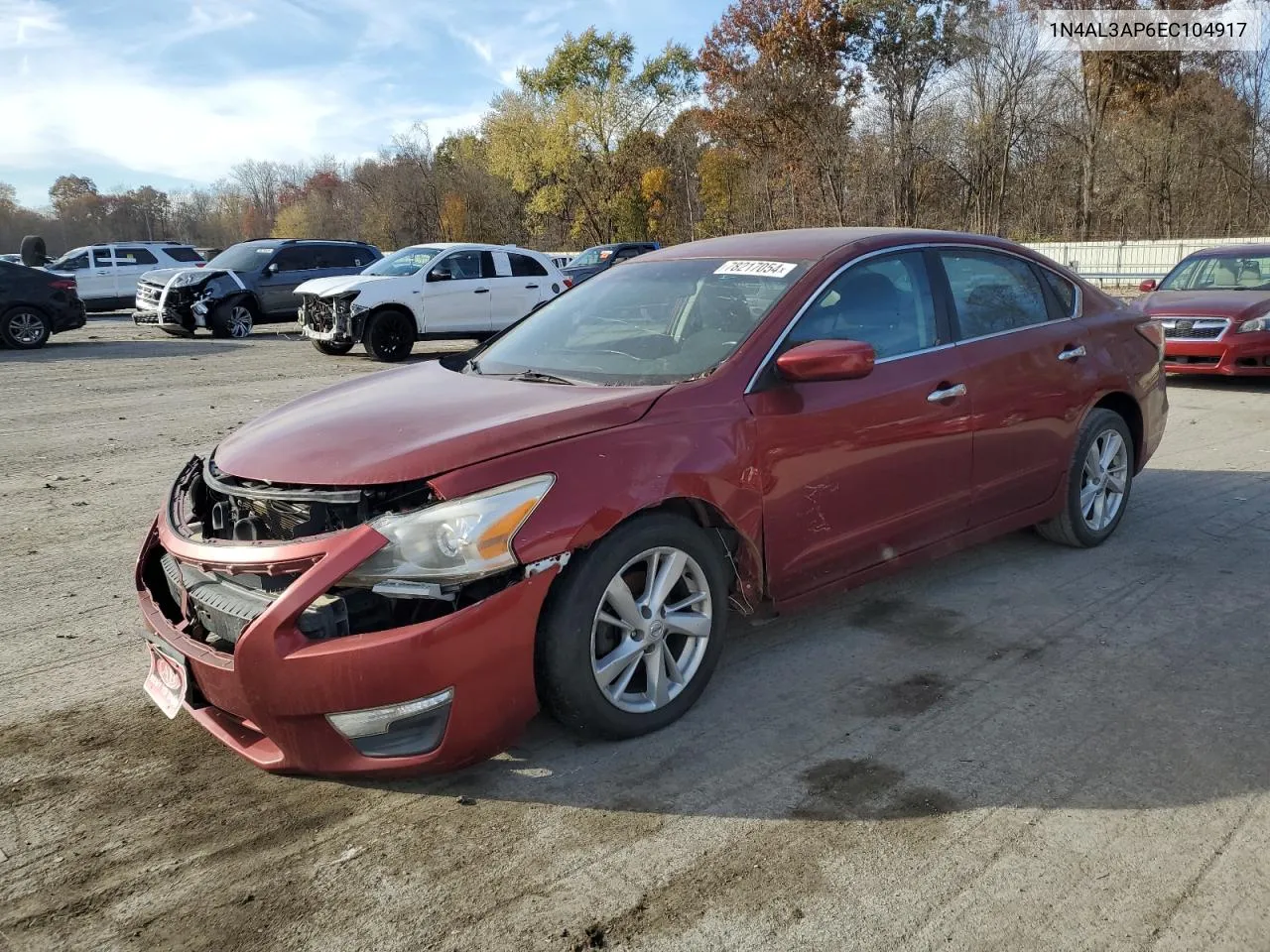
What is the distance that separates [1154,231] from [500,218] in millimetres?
37125

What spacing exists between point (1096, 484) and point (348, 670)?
4.19 m

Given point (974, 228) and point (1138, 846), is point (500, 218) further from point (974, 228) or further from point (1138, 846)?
point (1138, 846)

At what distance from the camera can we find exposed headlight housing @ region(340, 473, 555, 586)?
9.37ft

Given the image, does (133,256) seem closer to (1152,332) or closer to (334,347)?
(334,347)

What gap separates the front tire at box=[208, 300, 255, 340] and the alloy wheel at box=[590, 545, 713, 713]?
57.0ft

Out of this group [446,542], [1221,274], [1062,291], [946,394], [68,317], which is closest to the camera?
[446,542]

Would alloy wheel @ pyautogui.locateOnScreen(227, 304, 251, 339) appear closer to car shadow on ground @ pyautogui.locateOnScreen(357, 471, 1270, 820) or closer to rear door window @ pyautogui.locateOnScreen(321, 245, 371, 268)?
rear door window @ pyautogui.locateOnScreen(321, 245, 371, 268)

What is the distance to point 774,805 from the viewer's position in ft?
9.77

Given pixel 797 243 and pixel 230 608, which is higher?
pixel 797 243

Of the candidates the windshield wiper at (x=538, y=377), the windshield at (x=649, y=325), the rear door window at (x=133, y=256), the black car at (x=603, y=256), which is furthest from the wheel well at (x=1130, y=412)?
the rear door window at (x=133, y=256)

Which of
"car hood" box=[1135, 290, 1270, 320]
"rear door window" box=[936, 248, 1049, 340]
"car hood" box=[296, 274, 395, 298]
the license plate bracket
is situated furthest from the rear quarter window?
"car hood" box=[296, 274, 395, 298]

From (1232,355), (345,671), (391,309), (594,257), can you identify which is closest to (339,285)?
(391,309)

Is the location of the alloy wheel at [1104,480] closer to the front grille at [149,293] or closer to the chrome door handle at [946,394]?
the chrome door handle at [946,394]

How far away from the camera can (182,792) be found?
10.2 feet
